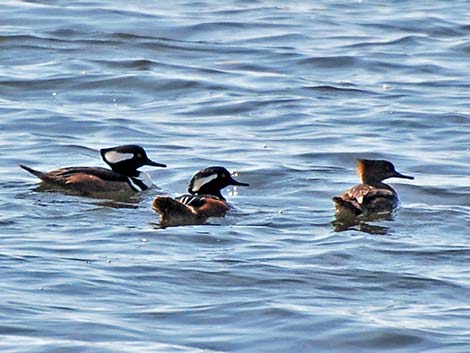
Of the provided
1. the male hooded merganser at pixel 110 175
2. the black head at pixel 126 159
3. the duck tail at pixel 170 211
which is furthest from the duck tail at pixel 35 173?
the duck tail at pixel 170 211

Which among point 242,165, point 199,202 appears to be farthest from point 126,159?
point 199,202

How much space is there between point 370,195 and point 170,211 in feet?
5.78

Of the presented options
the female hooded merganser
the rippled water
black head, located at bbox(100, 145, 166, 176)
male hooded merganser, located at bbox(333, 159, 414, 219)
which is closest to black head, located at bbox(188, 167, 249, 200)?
the female hooded merganser

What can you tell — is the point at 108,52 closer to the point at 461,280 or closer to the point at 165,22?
the point at 165,22

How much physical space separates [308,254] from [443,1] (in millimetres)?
15379

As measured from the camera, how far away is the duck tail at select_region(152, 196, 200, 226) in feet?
43.0

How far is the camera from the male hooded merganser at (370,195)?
44.5 ft

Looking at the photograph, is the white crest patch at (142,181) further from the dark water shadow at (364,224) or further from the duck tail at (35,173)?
the dark water shadow at (364,224)

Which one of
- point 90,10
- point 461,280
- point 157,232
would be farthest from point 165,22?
point 461,280

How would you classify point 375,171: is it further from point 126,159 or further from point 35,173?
point 35,173

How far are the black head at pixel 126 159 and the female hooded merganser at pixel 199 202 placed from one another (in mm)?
680

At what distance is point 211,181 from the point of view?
14.3 meters

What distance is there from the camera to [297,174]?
50.7 feet

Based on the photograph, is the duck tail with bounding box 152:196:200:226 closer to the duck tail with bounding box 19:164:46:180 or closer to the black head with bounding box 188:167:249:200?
the black head with bounding box 188:167:249:200
